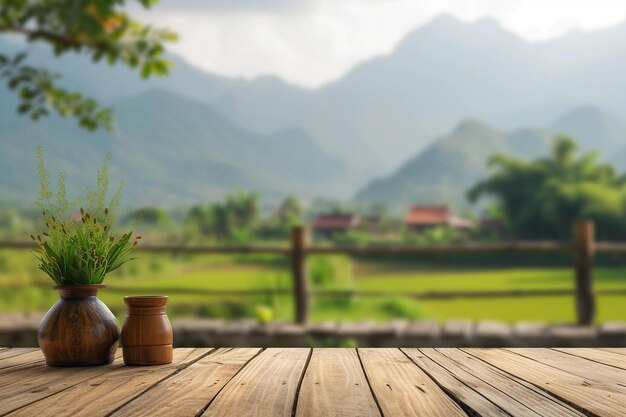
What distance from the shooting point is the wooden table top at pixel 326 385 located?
3.37ft

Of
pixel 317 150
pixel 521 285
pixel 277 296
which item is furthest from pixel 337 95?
pixel 277 296

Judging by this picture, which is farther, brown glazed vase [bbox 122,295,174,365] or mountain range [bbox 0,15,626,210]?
mountain range [bbox 0,15,626,210]

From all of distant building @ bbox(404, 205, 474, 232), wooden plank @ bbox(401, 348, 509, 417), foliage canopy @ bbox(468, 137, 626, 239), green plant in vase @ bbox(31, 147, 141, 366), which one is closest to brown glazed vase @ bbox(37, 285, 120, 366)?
green plant in vase @ bbox(31, 147, 141, 366)

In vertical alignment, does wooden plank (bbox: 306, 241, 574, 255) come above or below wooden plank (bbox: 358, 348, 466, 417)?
above

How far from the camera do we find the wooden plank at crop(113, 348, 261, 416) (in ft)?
3.34

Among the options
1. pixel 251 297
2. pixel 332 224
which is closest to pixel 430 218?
pixel 332 224

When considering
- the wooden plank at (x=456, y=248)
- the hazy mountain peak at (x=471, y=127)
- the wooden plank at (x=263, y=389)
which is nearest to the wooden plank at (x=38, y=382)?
the wooden plank at (x=263, y=389)

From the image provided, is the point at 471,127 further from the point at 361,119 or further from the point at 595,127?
the point at 361,119

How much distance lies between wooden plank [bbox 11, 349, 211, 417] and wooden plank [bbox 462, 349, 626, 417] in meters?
0.60

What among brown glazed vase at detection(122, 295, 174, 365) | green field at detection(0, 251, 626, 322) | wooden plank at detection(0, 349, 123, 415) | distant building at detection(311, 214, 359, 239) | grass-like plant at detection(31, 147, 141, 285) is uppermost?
distant building at detection(311, 214, 359, 239)

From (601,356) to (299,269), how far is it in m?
3.84

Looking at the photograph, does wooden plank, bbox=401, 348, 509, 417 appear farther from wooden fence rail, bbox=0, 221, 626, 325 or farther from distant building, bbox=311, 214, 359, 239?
distant building, bbox=311, 214, 359, 239

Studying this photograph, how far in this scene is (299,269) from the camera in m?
5.37

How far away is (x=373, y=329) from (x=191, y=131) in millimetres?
39543
